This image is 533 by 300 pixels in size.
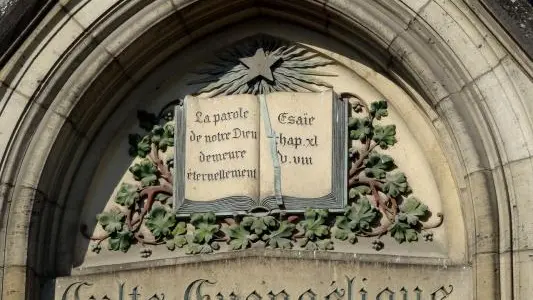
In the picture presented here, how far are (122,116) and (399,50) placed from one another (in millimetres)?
1729

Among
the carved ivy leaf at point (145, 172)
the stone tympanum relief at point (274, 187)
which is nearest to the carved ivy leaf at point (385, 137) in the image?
the stone tympanum relief at point (274, 187)

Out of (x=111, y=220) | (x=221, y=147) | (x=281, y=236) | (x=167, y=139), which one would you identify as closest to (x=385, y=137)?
(x=281, y=236)

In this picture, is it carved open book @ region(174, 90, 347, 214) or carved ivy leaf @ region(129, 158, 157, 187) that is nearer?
carved open book @ region(174, 90, 347, 214)

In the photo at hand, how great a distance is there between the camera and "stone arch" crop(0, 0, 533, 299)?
902 cm

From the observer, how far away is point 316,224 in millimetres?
9562

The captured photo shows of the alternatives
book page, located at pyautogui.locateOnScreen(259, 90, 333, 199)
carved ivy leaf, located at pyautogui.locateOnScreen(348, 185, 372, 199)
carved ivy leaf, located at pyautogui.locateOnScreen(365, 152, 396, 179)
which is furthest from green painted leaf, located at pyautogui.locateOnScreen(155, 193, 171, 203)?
carved ivy leaf, located at pyautogui.locateOnScreen(365, 152, 396, 179)

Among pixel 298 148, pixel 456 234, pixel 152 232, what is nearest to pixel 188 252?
pixel 152 232

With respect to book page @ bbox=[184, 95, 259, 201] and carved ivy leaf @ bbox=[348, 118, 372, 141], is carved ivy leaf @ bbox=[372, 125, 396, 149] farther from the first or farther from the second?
book page @ bbox=[184, 95, 259, 201]

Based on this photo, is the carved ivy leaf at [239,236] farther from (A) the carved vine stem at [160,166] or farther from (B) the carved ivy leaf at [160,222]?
(A) the carved vine stem at [160,166]

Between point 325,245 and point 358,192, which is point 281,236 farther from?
point 358,192

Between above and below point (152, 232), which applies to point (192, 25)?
above

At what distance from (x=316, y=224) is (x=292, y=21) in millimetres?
1234

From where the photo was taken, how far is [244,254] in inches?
373

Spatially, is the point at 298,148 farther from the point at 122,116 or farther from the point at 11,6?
the point at 11,6
